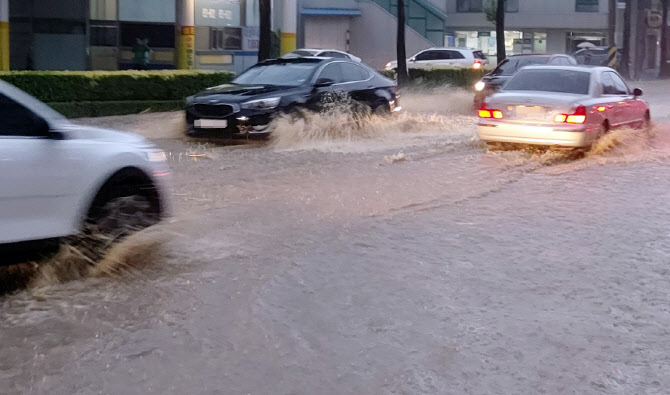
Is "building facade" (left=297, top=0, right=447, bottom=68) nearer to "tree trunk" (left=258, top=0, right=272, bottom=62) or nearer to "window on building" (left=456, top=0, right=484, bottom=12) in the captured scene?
"window on building" (left=456, top=0, right=484, bottom=12)

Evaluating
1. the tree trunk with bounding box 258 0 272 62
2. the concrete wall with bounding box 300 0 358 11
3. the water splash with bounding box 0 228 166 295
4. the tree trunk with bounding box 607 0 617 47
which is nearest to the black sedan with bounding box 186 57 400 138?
the tree trunk with bounding box 258 0 272 62

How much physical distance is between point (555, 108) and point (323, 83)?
165 inches

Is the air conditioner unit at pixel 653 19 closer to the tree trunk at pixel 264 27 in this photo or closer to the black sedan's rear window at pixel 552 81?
the tree trunk at pixel 264 27

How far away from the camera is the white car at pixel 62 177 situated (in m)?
6.63

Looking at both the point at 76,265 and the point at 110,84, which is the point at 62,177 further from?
the point at 110,84

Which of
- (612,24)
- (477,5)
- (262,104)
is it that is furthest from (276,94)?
(477,5)

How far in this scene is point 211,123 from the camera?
1532cm

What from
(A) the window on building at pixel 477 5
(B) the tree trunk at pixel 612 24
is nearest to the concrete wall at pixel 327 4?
(B) the tree trunk at pixel 612 24

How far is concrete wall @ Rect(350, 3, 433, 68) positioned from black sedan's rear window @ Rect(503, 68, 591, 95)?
29.2 m

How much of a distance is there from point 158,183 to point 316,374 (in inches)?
121

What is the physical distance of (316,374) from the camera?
18.2 feet

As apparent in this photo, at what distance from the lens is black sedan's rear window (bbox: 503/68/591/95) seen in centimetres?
1491

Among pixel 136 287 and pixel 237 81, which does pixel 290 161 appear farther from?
pixel 136 287

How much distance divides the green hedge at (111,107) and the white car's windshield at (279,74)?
4.44 metres
